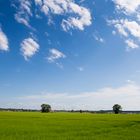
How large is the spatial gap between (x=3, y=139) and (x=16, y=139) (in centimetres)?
91

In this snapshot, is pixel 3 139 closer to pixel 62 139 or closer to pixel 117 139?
pixel 62 139

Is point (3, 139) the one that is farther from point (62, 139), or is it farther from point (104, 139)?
point (104, 139)

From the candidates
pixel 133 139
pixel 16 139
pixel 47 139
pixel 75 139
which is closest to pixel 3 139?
pixel 16 139

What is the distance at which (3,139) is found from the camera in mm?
23203

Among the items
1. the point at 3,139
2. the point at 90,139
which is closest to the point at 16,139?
the point at 3,139

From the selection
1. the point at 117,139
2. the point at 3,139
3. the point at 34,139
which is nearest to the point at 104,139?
the point at 117,139

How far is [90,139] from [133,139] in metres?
3.20

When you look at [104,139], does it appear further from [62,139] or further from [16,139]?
[16,139]

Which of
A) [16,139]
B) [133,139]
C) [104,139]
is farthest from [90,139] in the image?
[16,139]

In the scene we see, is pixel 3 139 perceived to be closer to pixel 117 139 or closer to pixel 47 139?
pixel 47 139

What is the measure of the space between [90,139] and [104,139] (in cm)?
109

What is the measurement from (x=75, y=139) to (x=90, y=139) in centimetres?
117

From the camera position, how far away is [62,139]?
78.8 feet

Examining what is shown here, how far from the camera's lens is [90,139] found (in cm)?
2442
